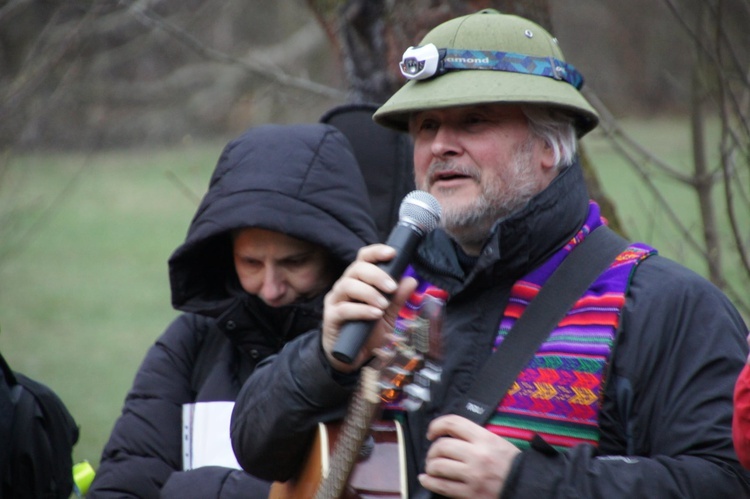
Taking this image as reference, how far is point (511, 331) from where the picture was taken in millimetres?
2592

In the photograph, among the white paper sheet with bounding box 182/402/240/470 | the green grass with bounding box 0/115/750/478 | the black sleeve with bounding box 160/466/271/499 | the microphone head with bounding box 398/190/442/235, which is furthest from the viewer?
the green grass with bounding box 0/115/750/478

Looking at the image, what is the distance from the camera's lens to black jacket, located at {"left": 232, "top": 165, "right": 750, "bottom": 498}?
2.34 metres

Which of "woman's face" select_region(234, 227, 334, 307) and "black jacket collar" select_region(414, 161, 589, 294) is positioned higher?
"black jacket collar" select_region(414, 161, 589, 294)

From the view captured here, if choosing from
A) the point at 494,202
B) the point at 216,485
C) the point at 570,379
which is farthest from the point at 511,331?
the point at 216,485

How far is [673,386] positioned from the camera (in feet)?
7.94

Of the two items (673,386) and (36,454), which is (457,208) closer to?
(673,386)

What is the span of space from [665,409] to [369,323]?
667mm

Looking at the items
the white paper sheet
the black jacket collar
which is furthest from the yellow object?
the black jacket collar

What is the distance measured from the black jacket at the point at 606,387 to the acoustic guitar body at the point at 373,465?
0.07 meters

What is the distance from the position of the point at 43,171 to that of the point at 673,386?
17.1 m

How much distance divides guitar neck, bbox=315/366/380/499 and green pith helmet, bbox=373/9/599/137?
717mm

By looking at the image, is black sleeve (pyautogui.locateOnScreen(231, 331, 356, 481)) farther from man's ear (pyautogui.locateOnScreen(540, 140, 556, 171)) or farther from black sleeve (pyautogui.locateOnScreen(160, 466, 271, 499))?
man's ear (pyautogui.locateOnScreen(540, 140, 556, 171))

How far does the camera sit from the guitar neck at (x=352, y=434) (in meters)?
2.40

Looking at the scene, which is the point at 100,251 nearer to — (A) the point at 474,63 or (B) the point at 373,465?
(A) the point at 474,63
